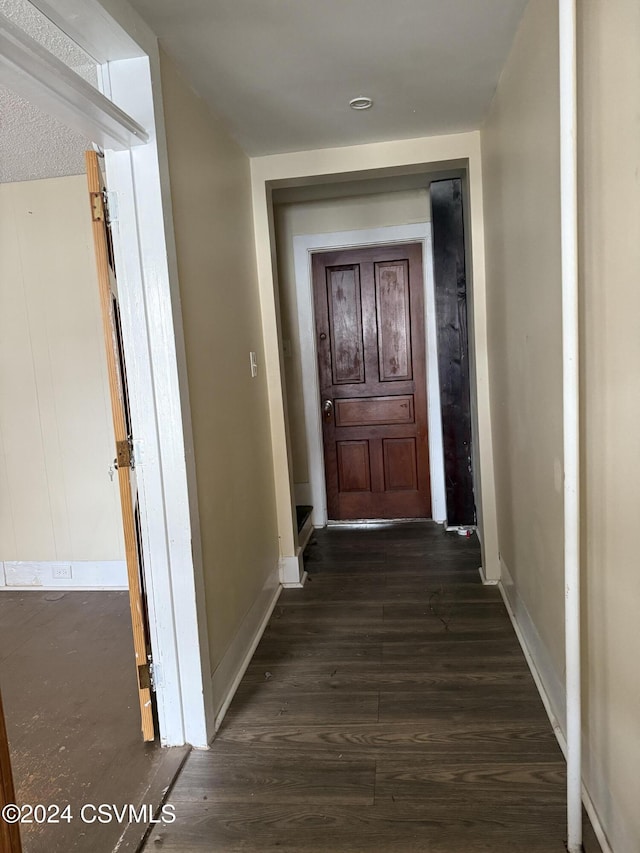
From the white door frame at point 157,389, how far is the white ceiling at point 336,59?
9.3 inches

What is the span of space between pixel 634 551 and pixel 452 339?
9.60ft

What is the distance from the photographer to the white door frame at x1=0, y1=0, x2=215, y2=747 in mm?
1836

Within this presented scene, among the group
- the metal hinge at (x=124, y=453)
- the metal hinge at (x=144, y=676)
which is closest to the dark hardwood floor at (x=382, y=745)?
the metal hinge at (x=144, y=676)

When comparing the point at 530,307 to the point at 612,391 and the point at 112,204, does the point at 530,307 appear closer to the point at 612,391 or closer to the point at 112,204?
the point at 612,391

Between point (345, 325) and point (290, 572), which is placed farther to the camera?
point (345, 325)

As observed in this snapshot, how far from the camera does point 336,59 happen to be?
212 centimetres

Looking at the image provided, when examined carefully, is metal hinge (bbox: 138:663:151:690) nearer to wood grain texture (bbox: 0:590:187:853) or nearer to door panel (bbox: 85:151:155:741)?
door panel (bbox: 85:151:155:741)

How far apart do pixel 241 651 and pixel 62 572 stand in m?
1.60

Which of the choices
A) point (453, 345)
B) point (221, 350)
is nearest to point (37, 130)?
point (221, 350)

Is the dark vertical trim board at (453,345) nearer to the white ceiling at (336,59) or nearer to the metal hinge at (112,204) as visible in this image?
the white ceiling at (336,59)

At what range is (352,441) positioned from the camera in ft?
14.7

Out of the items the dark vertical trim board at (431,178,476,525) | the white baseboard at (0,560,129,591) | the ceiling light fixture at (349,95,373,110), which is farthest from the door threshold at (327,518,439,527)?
the ceiling light fixture at (349,95,373,110)

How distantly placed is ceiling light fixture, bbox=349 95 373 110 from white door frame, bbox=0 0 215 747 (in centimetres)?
91

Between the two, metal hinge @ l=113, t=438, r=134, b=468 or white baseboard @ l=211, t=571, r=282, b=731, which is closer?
metal hinge @ l=113, t=438, r=134, b=468
